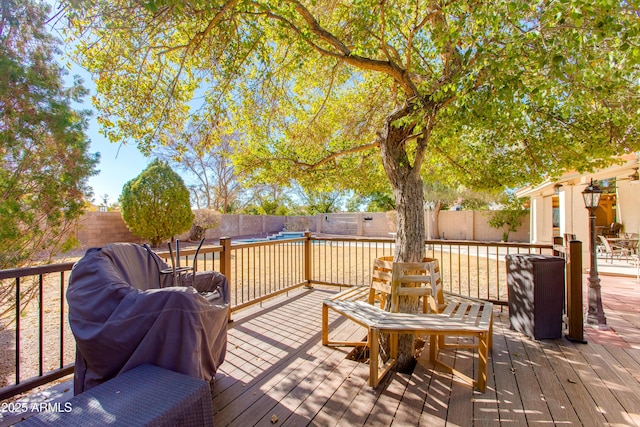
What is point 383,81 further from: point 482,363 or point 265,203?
point 265,203

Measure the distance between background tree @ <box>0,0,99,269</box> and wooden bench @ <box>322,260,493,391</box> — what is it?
3.03 metres

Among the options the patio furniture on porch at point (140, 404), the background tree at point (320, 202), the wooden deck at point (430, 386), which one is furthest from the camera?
the background tree at point (320, 202)

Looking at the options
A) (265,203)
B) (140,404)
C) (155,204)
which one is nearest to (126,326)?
(140,404)

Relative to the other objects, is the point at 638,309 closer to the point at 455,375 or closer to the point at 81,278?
the point at 455,375

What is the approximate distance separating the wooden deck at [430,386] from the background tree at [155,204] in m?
9.66

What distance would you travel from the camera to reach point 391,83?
407 cm

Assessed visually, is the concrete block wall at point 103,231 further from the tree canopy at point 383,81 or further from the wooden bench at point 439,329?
the wooden bench at point 439,329

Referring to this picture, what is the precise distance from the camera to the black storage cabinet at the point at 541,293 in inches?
119

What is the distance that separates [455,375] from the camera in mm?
2449

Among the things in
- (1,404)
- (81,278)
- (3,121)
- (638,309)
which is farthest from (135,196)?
(638,309)

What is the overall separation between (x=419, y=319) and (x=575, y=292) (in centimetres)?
177

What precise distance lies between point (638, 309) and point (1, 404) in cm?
650

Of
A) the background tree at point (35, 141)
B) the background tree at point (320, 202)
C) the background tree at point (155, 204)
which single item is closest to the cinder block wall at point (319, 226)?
the background tree at point (155, 204)

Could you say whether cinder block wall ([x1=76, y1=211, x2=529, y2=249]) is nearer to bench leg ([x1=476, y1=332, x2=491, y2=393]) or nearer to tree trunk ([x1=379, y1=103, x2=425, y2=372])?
tree trunk ([x1=379, y1=103, x2=425, y2=372])
